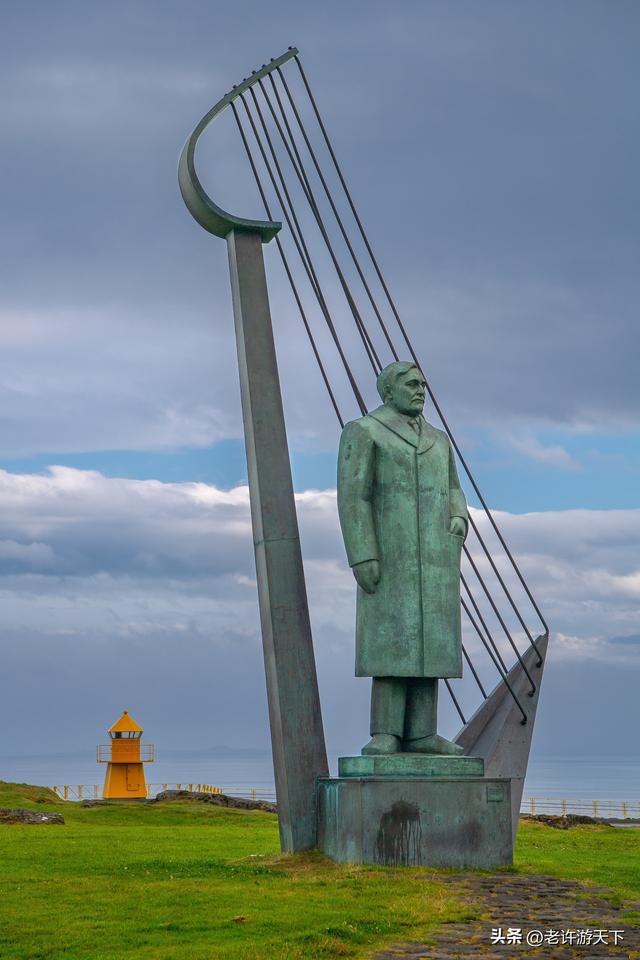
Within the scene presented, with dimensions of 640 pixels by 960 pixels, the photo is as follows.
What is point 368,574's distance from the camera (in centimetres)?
1142

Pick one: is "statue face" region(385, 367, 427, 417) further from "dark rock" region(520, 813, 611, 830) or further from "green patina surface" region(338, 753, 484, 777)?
"dark rock" region(520, 813, 611, 830)

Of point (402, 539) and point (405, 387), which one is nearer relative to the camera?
point (402, 539)

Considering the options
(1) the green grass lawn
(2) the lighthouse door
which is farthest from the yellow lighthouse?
(1) the green grass lawn

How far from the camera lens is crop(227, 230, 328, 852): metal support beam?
11.7 m

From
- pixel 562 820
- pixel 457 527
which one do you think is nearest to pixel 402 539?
pixel 457 527

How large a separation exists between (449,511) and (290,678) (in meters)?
2.19

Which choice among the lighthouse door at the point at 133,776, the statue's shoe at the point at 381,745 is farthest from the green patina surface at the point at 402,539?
the lighthouse door at the point at 133,776

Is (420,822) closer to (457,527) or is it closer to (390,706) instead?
(390,706)

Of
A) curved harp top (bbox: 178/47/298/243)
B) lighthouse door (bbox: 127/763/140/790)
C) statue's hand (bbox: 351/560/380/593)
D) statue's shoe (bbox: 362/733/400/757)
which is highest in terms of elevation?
curved harp top (bbox: 178/47/298/243)

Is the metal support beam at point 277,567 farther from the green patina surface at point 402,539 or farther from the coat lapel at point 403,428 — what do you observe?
the coat lapel at point 403,428

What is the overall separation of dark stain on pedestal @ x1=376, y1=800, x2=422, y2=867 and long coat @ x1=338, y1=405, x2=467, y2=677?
130 cm

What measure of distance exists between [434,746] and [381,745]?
21.6 inches

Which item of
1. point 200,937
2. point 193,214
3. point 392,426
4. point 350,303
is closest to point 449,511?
point 392,426

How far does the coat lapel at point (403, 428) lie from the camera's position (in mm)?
11859
